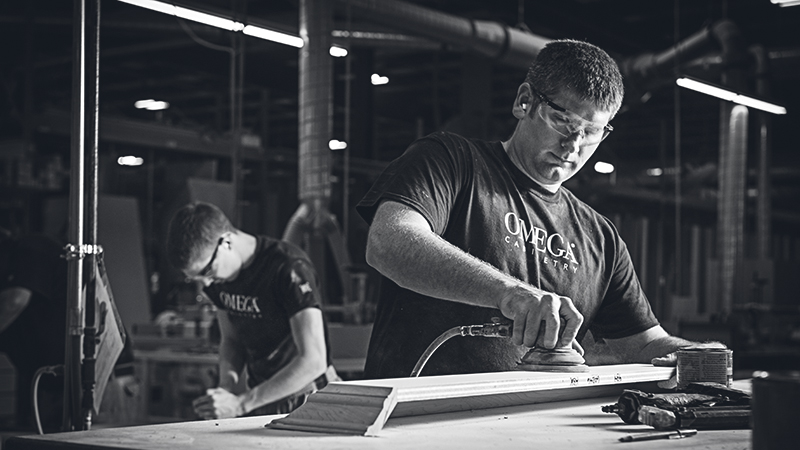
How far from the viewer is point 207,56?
9352mm

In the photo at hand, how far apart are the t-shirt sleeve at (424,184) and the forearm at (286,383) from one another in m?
1.39

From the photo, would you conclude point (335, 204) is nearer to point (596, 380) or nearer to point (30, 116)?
point (30, 116)

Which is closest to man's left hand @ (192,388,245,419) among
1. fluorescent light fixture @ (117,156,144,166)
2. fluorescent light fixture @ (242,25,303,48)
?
fluorescent light fixture @ (242,25,303,48)

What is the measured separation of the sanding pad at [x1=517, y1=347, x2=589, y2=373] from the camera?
1799 millimetres

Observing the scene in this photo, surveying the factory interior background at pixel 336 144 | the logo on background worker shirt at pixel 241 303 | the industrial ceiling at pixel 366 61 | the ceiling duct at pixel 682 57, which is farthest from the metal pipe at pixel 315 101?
the ceiling duct at pixel 682 57

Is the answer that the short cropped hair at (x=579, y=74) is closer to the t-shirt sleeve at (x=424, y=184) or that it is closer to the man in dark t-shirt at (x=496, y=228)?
the man in dark t-shirt at (x=496, y=228)

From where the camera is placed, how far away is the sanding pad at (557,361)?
1799mm

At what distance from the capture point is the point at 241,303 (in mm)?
3477

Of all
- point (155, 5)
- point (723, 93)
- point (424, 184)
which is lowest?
point (424, 184)

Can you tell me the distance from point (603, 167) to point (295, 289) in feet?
20.5

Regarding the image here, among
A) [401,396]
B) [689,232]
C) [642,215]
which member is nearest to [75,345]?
[401,396]

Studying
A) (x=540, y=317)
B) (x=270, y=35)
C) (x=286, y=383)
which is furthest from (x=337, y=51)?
(x=540, y=317)

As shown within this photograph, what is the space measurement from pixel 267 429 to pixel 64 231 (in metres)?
7.12

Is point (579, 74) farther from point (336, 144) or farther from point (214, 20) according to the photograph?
point (336, 144)
